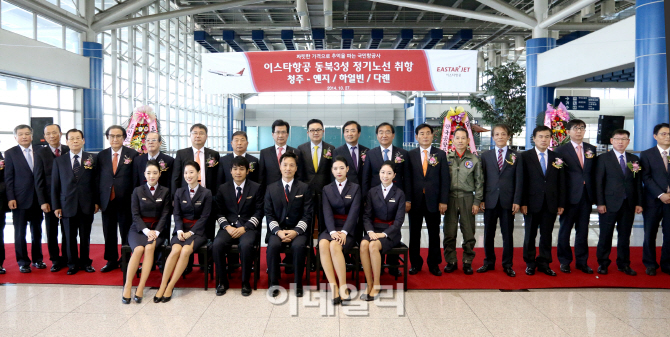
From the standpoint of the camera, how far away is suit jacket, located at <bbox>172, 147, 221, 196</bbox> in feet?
13.1

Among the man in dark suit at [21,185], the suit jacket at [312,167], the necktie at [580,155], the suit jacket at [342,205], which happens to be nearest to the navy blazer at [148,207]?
the man in dark suit at [21,185]

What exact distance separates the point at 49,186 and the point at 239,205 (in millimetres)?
1813

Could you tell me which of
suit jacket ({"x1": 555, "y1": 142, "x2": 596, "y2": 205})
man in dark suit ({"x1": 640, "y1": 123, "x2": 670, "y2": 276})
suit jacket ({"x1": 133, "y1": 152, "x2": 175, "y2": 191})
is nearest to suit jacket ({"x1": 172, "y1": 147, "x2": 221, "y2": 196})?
suit jacket ({"x1": 133, "y1": 152, "x2": 175, "y2": 191})

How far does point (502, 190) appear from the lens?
3918 millimetres

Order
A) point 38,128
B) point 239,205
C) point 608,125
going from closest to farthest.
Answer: point 239,205 < point 38,128 < point 608,125

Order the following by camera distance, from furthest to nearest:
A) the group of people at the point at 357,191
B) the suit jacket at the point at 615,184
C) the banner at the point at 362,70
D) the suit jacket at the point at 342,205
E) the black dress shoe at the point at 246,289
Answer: the banner at the point at 362,70 < the suit jacket at the point at 615,184 < the group of people at the point at 357,191 < the suit jacket at the point at 342,205 < the black dress shoe at the point at 246,289

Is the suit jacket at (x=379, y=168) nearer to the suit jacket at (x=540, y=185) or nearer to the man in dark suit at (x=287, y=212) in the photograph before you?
the man in dark suit at (x=287, y=212)

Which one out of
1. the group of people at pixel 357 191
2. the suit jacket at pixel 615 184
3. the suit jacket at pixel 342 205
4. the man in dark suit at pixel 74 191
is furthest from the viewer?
the suit jacket at pixel 615 184

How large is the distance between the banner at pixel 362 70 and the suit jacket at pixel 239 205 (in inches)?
88.7

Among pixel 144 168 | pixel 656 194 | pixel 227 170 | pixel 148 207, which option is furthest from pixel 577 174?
pixel 144 168

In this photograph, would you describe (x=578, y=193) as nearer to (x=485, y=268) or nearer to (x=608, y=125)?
(x=485, y=268)

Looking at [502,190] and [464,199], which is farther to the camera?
[464,199]

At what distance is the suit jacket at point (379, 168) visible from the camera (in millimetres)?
3969

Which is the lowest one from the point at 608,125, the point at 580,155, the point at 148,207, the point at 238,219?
the point at 238,219
